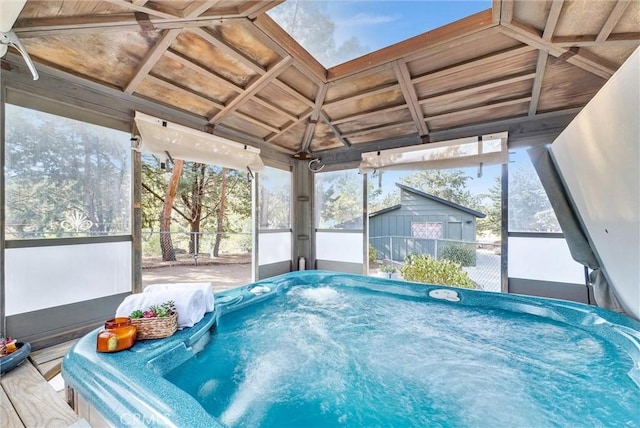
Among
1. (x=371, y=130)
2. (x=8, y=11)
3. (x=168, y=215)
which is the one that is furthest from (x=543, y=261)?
(x=168, y=215)

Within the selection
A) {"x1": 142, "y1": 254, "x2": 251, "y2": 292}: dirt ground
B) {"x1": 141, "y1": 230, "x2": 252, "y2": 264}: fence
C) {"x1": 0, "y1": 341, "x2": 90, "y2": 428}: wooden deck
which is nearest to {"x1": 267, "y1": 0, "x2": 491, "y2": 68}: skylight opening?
{"x1": 0, "y1": 341, "x2": 90, "y2": 428}: wooden deck

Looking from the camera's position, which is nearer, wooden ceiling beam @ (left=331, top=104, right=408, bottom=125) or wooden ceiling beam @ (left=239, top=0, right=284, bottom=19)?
wooden ceiling beam @ (left=239, top=0, right=284, bottom=19)

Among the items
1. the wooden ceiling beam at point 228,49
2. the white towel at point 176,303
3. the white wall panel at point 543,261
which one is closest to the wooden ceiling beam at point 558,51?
the white wall panel at point 543,261

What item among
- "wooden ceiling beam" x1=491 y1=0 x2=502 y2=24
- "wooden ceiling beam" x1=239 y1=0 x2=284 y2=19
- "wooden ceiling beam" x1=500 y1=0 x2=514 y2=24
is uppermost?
"wooden ceiling beam" x1=239 y1=0 x2=284 y2=19

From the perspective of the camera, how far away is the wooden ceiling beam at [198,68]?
2.65 m

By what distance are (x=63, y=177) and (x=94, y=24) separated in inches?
57.4

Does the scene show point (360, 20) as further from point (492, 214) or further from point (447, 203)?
point (492, 214)

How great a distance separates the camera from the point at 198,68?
9.40 ft

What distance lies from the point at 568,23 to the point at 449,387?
3.16 meters

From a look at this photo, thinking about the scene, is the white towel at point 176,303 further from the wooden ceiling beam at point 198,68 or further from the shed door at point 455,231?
the shed door at point 455,231

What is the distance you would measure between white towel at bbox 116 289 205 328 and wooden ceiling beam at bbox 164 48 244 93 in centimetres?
237

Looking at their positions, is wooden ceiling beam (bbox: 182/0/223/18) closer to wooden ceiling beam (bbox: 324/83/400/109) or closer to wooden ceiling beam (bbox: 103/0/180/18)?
wooden ceiling beam (bbox: 103/0/180/18)

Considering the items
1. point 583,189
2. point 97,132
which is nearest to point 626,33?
point 583,189

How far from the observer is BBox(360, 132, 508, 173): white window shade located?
3629 millimetres
